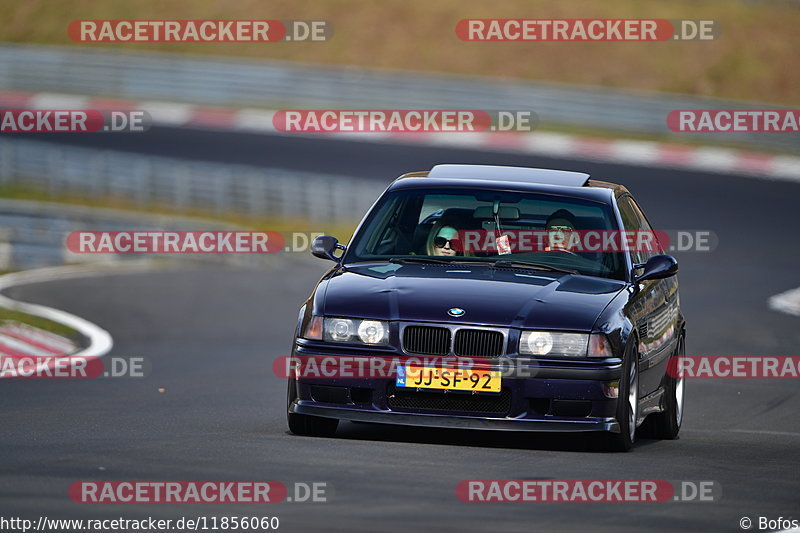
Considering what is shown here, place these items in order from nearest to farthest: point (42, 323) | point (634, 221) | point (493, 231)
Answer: point (493, 231) < point (634, 221) < point (42, 323)

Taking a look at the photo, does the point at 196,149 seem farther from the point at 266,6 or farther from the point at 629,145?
the point at 266,6

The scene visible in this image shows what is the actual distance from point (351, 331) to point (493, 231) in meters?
1.41

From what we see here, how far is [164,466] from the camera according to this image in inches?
296

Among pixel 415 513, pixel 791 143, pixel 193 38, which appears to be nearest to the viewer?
pixel 415 513

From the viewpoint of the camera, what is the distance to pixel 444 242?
9438mm

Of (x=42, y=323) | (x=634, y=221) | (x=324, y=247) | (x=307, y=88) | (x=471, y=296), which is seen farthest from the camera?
(x=307, y=88)

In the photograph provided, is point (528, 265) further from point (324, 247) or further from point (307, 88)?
point (307, 88)

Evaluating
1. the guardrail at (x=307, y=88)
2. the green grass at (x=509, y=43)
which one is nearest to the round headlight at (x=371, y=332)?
the guardrail at (x=307, y=88)

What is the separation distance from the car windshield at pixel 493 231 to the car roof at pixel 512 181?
0.20 feet

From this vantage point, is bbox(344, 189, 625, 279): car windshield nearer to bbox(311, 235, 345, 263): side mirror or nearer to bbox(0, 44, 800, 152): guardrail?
bbox(311, 235, 345, 263): side mirror

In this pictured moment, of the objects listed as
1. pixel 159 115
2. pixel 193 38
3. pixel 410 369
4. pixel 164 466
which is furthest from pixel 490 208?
pixel 193 38

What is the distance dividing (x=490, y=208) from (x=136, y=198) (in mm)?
21301

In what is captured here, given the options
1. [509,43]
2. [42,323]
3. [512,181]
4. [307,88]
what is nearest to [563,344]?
[512,181]

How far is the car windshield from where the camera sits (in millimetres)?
9352
